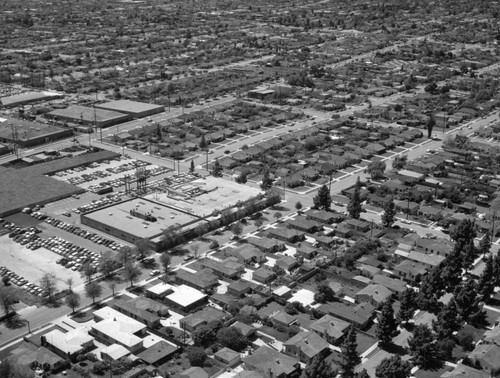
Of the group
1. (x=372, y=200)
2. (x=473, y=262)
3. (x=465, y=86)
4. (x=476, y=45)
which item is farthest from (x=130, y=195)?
(x=476, y=45)

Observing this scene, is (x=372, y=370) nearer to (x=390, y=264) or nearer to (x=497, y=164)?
(x=390, y=264)

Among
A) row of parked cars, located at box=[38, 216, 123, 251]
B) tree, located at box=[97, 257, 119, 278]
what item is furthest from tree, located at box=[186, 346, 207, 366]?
row of parked cars, located at box=[38, 216, 123, 251]

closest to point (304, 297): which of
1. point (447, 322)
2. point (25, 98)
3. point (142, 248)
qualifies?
point (447, 322)

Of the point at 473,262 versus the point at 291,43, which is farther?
the point at 291,43

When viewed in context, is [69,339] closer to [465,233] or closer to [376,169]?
[465,233]

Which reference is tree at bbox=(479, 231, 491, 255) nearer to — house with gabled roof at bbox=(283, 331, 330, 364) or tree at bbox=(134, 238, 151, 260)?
house with gabled roof at bbox=(283, 331, 330, 364)

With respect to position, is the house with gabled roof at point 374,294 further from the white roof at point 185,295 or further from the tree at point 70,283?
the tree at point 70,283

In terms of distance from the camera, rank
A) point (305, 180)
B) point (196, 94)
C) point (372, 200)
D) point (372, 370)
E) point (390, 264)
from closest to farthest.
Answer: point (372, 370), point (390, 264), point (372, 200), point (305, 180), point (196, 94)

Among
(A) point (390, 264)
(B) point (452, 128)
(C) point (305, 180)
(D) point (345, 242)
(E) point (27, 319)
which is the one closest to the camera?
(E) point (27, 319)
